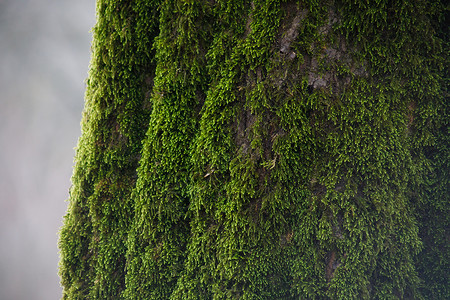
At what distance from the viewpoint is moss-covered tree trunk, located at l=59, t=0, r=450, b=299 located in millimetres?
1485

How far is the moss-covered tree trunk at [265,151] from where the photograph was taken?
58.5 inches

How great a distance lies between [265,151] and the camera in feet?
5.04

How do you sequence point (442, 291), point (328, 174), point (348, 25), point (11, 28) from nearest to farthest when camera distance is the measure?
point (348, 25)
point (328, 174)
point (442, 291)
point (11, 28)

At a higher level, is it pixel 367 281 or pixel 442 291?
→ pixel 367 281

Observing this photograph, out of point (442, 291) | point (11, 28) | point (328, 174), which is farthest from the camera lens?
point (11, 28)

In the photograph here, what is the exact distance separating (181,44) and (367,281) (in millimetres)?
1600

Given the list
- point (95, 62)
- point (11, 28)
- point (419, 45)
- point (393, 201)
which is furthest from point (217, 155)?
point (11, 28)

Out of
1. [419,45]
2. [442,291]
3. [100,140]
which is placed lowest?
[442,291]

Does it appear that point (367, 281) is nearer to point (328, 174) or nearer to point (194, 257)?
point (328, 174)

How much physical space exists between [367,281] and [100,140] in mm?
1652

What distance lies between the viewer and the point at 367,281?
5.28ft

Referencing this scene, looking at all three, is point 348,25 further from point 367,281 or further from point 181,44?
point 367,281

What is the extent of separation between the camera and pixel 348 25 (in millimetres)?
1452

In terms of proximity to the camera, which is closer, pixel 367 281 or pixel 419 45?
pixel 419 45
